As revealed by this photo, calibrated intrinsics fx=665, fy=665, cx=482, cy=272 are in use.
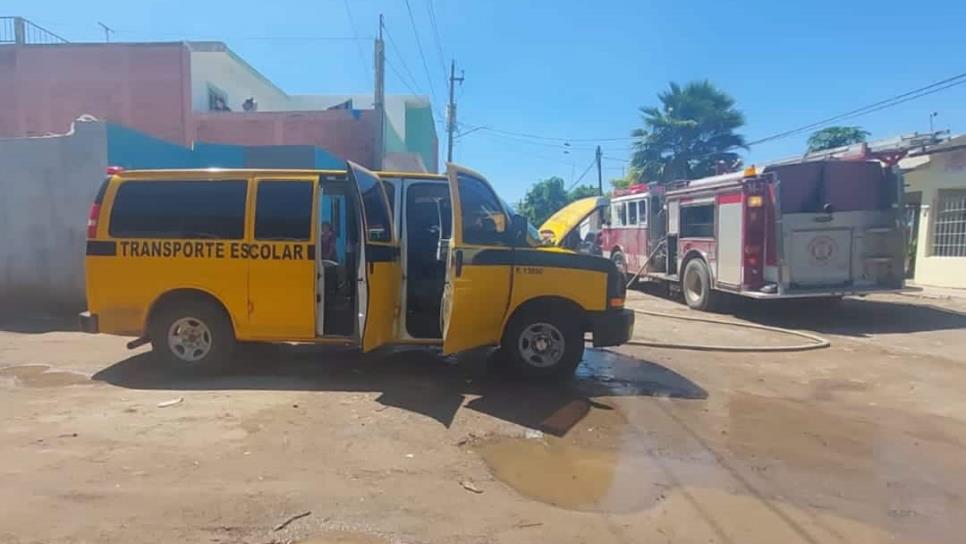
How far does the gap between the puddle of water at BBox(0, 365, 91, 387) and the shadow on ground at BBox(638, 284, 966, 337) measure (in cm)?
1036

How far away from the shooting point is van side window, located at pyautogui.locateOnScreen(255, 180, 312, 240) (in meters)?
7.02

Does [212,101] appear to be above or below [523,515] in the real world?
above

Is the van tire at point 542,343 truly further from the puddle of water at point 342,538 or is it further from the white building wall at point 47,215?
the white building wall at point 47,215

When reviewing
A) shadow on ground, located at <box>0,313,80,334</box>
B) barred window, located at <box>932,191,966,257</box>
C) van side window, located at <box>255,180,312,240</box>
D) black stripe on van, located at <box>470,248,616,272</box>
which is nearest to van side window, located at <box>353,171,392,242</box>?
van side window, located at <box>255,180,312,240</box>

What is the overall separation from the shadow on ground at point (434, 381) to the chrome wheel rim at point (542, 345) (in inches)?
9.8

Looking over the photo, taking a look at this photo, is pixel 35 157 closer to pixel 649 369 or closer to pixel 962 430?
pixel 649 369

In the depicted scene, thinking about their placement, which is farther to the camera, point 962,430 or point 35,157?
point 35,157

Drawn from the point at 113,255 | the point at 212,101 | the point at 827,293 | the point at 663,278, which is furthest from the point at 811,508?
the point at 212,101

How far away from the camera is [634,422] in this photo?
583 centimetres

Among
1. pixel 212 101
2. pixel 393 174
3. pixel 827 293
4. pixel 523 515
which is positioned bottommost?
pixel 523 515

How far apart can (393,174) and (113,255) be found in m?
3.10

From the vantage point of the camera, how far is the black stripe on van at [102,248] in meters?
7.09

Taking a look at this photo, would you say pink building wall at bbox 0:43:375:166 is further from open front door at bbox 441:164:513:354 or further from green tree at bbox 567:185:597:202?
green tree at bbox 567:185:597:202

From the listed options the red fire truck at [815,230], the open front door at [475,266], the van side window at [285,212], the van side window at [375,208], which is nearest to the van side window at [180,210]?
the van side window at [285,212]
